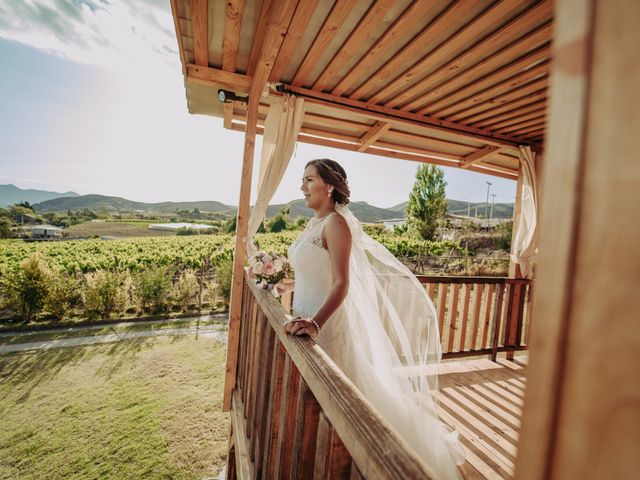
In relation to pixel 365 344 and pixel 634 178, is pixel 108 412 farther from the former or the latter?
pixel 634 178

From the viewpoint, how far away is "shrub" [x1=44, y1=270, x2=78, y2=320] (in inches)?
300

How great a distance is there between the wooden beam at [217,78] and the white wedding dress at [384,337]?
185 centimetres

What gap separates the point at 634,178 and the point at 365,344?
190 cm

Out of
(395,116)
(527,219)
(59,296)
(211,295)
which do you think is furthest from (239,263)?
(59,296)

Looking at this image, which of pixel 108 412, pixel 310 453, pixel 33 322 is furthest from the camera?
pixel 33 322

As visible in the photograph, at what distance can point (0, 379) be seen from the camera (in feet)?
16.4

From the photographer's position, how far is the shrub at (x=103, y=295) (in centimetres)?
786

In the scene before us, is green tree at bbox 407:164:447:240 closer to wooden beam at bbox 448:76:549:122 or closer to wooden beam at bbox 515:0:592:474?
wooden beam at bbox 448:76:549:122

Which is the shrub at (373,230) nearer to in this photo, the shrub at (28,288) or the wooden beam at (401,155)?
the wooden beam at (401,155)

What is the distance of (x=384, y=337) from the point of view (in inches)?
76.9

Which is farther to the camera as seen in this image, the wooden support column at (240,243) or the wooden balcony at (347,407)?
the wooden support column at (240,243)

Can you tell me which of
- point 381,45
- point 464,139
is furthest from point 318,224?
point 464,139

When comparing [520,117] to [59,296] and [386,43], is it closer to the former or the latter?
[386,43]

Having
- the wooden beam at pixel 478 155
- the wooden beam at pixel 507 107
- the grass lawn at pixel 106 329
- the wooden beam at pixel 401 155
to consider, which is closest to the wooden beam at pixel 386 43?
the wooden beam at pixel 401 155
